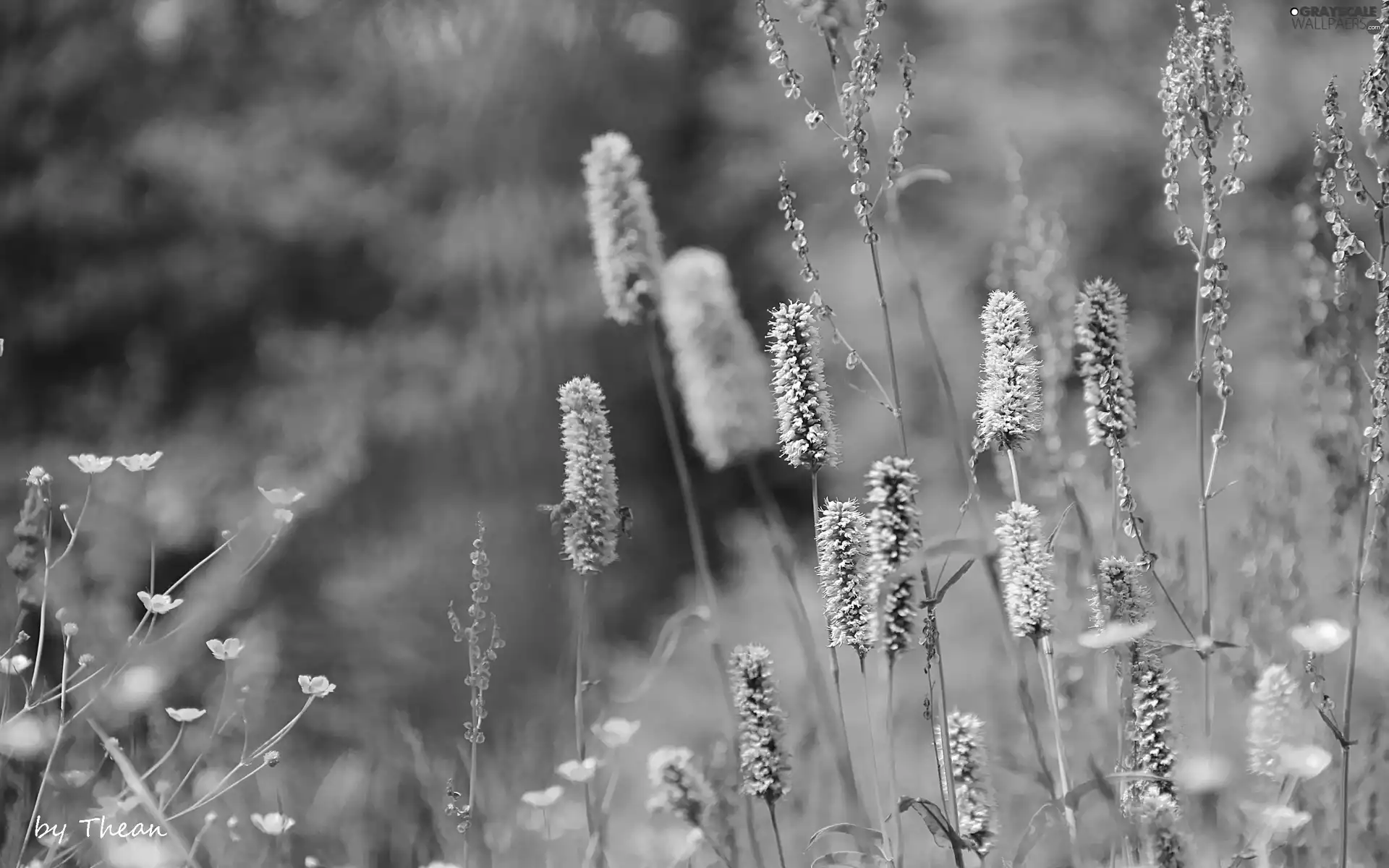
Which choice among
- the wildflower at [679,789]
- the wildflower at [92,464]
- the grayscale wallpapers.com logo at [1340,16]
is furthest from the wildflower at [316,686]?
the grayscale wallpapers.com logo at [1340,16]

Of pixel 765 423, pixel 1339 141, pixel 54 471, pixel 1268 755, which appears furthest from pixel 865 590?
pixel 54 471

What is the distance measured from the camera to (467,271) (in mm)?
7168

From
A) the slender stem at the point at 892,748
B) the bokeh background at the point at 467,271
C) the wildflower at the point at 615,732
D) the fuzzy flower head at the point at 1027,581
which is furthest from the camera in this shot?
the bokeh background at the point at 467,271

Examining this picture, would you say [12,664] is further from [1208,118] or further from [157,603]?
[1208,118]

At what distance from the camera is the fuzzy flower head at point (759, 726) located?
106cm

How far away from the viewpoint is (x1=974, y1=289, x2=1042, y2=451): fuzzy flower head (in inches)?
41.1

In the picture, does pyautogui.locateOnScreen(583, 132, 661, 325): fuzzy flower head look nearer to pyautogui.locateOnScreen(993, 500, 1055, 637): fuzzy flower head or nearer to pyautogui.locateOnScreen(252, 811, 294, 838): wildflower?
pyautogui.locateOnScreen(993, 500, 1055, 637): fuzzy flower head

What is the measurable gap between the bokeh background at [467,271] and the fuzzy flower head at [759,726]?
12.7 ft

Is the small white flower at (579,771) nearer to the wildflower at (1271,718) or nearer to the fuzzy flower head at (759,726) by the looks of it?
the fuzzy flower head at (759,726)

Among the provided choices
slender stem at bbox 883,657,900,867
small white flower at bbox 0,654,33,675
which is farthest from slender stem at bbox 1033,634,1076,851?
small white flower at bbox 0,654,33,675

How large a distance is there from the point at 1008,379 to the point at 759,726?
0.38 metres

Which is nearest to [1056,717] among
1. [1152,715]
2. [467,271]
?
[1152,715]

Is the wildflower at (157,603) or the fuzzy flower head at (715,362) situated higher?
the fuzzy flower head at (715,362)

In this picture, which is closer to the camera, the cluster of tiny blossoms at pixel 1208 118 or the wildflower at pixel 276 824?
the cluster of tiny blossoms at pixel 1208 118
